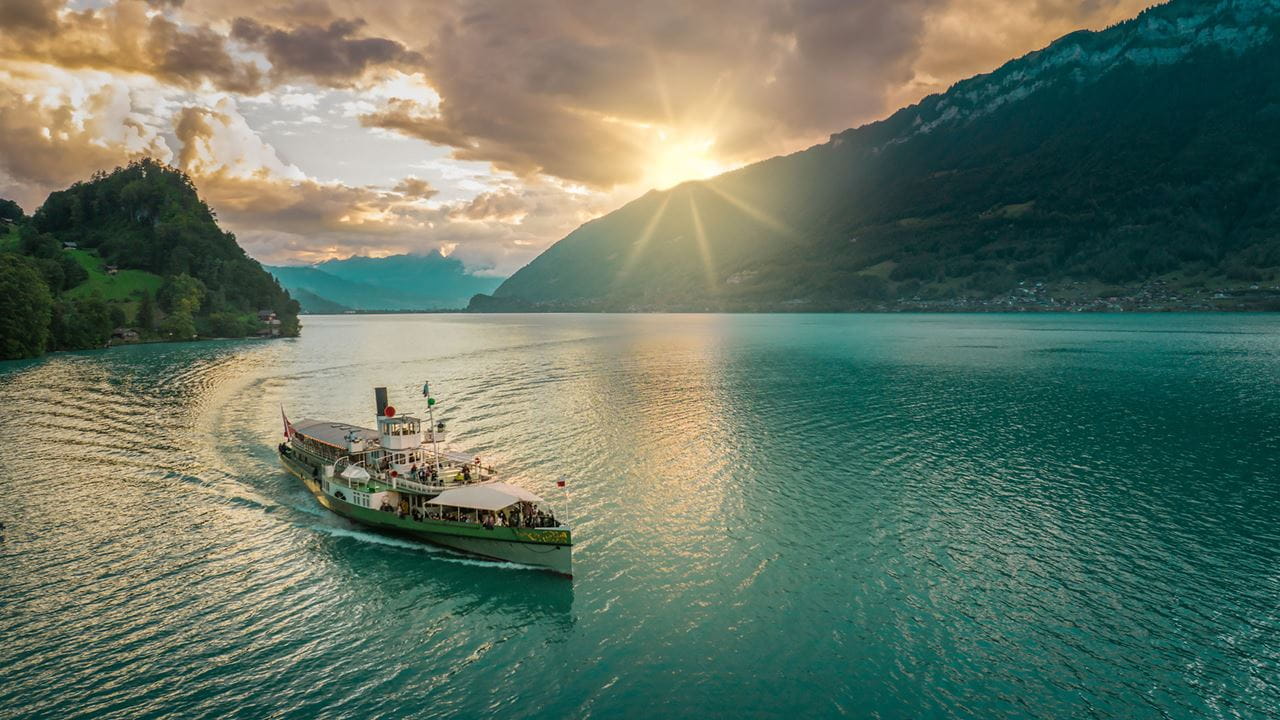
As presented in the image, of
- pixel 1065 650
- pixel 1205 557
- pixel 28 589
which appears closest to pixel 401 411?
pixel 28 589

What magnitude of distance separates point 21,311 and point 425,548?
179m

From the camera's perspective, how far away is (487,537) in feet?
137

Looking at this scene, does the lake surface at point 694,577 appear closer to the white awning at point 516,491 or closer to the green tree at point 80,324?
the white awning at point 516,491

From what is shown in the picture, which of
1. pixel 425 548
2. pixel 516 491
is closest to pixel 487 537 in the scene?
pixel 516 491

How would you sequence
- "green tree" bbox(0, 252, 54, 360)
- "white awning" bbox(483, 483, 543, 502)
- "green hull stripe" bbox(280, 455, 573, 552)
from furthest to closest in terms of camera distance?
"green tree" bbox(0, 252, 54, 360) < "white awning" bbox(483, 483, 543, 502) < "green hull stripe" bbox(280, 455, 573, 552)

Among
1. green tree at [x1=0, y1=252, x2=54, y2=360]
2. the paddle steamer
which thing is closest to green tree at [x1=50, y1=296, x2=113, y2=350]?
green tree at [x1=0, y1=252, x2=54, y2=360]

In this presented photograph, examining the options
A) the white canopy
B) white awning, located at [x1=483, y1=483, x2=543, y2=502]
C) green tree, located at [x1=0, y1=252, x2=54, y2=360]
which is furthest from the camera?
green tree, located at [x1=0, y1=252, x2=54, y2=360]

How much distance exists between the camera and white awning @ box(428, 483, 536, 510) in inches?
1641

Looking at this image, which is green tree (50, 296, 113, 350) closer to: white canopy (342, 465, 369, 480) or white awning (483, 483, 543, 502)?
white canopy (342, 465, 369, 480)

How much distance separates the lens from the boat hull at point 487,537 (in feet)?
128

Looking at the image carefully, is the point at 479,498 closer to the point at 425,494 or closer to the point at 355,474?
the point at 425,494

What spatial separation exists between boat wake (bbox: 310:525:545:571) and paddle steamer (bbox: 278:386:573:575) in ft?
1.57

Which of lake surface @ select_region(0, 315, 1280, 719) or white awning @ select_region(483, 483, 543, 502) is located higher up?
white awning @ select_region(483, 483, 543, 502)

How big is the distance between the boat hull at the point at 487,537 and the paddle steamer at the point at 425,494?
0.23ft
